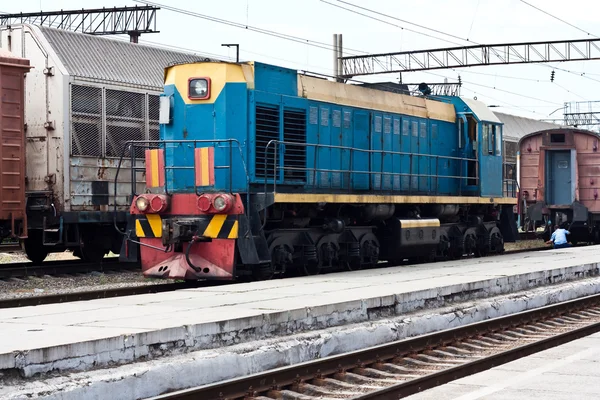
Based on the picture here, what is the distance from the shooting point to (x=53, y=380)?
258 inches

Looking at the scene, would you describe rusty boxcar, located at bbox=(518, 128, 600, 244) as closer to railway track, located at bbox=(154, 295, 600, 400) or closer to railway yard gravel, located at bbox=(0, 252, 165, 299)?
railway yard gravel, located at bbox=(0, 252, 165, 299)

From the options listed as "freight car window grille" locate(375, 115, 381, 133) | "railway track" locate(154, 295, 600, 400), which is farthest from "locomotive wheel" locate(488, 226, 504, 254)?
"railway track" locate(154, 295, 600, 400)

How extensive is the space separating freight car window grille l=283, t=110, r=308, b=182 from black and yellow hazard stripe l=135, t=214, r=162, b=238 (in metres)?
2.32

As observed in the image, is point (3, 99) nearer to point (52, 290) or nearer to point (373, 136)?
point (52, 290)

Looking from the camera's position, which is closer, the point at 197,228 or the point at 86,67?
the point at 197,228

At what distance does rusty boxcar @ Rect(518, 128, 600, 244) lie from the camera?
2759cm

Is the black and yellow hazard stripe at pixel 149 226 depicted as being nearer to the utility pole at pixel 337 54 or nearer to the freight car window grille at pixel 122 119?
the freight car window grille at pixel 122 119

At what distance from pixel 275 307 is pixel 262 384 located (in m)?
2.36

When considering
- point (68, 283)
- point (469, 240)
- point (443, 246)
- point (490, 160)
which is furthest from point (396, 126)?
point (68, 283)

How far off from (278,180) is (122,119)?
5.17m

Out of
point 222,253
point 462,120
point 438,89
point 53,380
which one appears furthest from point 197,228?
point 438,89

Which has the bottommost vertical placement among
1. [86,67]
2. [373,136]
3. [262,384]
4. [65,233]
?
[262,384]

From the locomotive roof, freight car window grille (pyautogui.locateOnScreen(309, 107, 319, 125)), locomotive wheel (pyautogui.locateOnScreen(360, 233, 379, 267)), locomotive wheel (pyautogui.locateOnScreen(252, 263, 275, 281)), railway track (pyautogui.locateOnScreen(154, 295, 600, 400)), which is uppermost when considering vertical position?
the locomotive roof

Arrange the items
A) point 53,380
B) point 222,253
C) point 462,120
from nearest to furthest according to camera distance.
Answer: point 53,380 → point 222,253 → point 462,120
